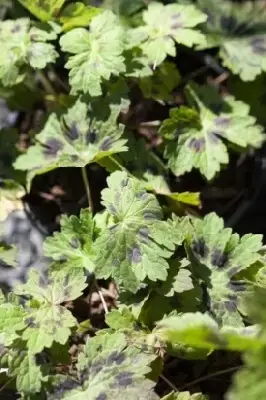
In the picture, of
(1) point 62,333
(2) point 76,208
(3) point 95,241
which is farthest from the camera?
(2) point 76,208

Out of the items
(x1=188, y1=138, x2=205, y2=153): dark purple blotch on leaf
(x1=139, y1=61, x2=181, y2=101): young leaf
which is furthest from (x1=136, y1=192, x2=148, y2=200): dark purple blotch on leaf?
(x1=139, y1=61, x2=181, y2=101): young leaf

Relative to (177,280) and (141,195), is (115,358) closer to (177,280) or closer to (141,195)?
(177,280)

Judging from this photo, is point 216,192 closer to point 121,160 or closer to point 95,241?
point 121,160

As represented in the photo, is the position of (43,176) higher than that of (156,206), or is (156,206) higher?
(156,206)

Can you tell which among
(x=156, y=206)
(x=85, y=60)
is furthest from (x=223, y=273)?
(x=85, y=60)

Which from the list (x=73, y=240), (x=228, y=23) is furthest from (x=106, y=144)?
(x=228, y=23)

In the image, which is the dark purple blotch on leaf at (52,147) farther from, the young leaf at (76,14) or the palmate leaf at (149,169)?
the young leaf at (76,14)

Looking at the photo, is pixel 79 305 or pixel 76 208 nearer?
pixel 79 305
